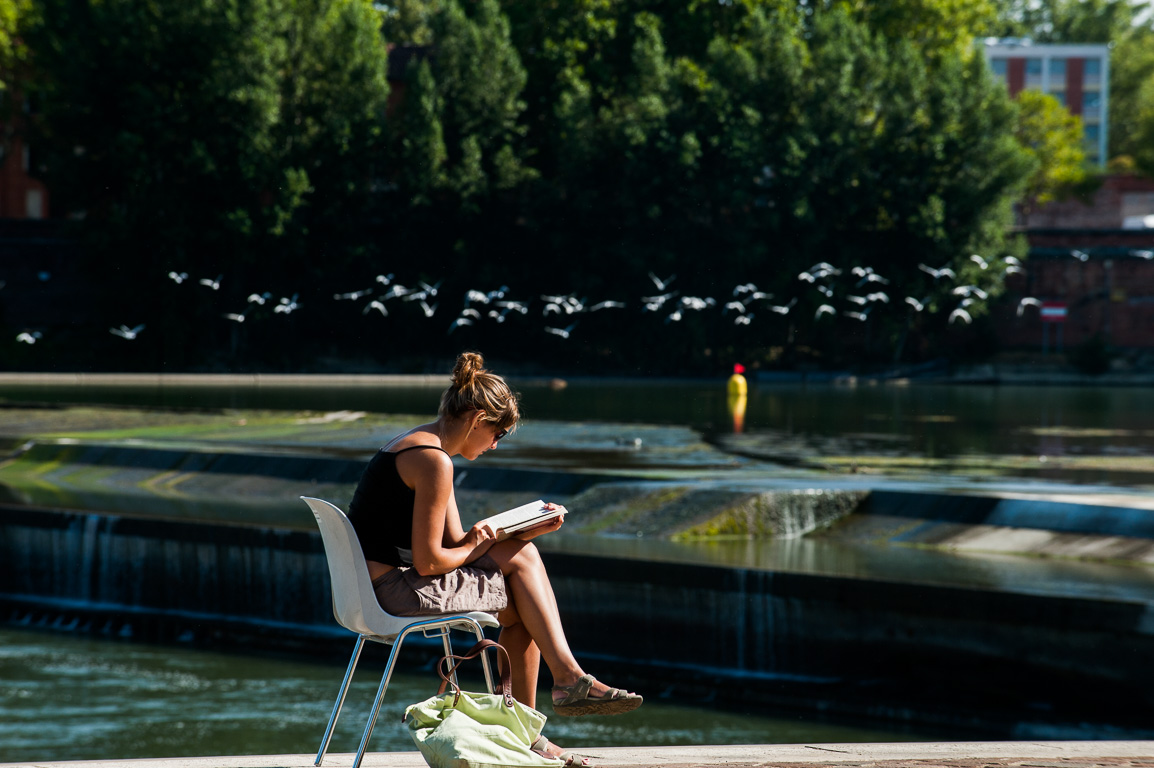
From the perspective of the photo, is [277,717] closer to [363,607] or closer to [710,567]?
[710,567]

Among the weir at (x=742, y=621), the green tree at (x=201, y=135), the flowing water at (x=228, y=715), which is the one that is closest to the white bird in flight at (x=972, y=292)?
the green tree at (x=201, y=135)

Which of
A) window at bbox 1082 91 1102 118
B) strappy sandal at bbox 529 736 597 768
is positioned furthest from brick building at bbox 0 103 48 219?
Answer: window at bbox 1082 91 1102 118

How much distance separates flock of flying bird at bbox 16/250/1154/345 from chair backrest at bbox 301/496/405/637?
38431mm

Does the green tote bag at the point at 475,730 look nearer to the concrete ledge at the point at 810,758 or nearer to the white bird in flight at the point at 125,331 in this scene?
the concrete ledge at the point at 810,758

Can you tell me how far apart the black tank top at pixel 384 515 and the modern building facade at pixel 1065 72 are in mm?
93499

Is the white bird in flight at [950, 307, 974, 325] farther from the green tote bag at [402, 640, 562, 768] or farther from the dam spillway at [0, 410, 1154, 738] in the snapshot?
the green tote bag at [402, 640, 562, 768]

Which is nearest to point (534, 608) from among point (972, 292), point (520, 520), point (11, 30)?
point (520, 520)

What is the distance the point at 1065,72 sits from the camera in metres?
92.1

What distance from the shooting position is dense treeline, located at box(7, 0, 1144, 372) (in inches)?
1714

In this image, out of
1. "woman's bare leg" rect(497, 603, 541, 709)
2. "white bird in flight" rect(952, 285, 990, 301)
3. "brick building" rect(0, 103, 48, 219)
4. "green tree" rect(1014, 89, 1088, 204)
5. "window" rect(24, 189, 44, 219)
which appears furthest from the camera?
"green tree" rect(1014, 89, 1088, 204)

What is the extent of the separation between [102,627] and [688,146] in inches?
1323

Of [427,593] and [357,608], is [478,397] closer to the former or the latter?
[427,593]

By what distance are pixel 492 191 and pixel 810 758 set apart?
42312mm

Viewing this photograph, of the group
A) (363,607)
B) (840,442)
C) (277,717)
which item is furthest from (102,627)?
(840,442)
